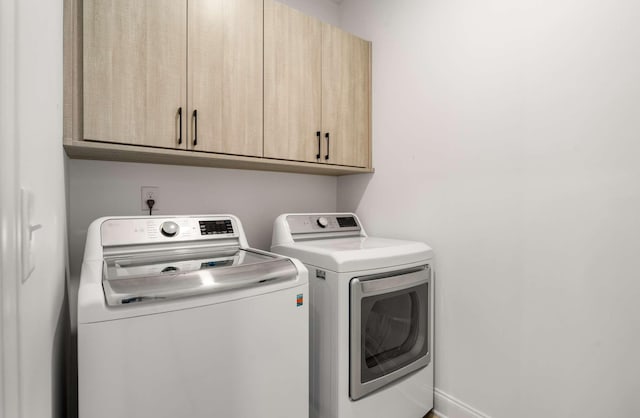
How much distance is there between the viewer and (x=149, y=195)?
1653mm

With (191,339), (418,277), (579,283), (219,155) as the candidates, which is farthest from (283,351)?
(579,283)

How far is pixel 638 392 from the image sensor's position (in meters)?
1.10

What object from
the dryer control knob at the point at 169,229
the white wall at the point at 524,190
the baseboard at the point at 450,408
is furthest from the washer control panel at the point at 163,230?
the baseboard at the point at 450,408

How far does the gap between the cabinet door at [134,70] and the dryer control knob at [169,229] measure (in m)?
0.36

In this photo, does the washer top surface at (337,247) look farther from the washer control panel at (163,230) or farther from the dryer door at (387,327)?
the washer control panel at (163,230)

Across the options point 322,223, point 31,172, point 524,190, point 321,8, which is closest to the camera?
point 31,172

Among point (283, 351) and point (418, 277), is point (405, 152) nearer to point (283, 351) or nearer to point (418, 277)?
point (418, 277)

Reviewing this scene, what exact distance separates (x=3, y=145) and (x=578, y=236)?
1696mm

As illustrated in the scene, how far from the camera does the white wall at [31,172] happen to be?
429mm

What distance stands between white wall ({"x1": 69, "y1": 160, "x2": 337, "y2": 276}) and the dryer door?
0.91 m

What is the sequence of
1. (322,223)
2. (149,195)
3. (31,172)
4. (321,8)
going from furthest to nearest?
(321,8) < (322,223) < (149,195) < (31,172)

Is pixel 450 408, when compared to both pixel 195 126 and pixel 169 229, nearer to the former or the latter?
pixel 169 229

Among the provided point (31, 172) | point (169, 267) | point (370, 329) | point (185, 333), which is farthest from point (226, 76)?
point (370, 329)

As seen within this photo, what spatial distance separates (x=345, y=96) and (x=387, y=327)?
4.62 ft
